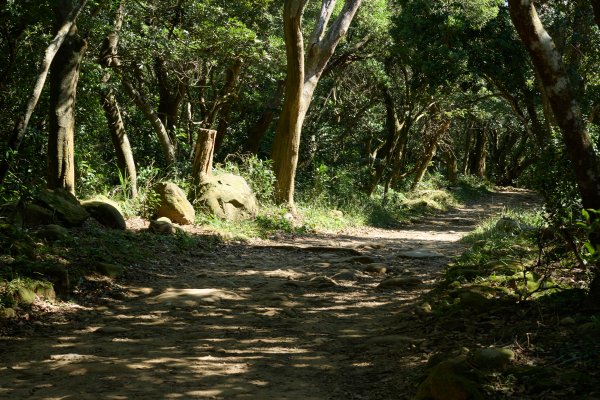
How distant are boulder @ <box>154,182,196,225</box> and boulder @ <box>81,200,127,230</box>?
4.78ft

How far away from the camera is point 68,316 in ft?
20.9

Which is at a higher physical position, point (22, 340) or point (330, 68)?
point (330, 68)

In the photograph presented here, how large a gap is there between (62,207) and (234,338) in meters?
4.75

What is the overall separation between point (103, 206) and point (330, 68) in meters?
11.5

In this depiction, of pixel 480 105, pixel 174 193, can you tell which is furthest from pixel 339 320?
pixel 480 105

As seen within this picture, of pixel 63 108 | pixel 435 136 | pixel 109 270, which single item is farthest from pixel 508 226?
pixel 435 136

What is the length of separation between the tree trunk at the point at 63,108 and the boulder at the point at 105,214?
567 mm

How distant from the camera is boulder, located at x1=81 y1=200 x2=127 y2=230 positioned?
33.8 feet

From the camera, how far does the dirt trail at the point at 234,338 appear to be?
457 cm

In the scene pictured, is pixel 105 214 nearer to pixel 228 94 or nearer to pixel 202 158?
pixel 202 158

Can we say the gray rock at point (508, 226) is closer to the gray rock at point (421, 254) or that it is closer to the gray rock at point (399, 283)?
the gray rock at point (421, 254)

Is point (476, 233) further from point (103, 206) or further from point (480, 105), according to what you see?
point (480, 105)

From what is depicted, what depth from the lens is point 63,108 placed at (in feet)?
34.5

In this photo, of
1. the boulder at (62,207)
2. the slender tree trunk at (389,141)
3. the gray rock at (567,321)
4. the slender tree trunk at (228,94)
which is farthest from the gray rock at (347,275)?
the slender tree trunk at (389,141)
